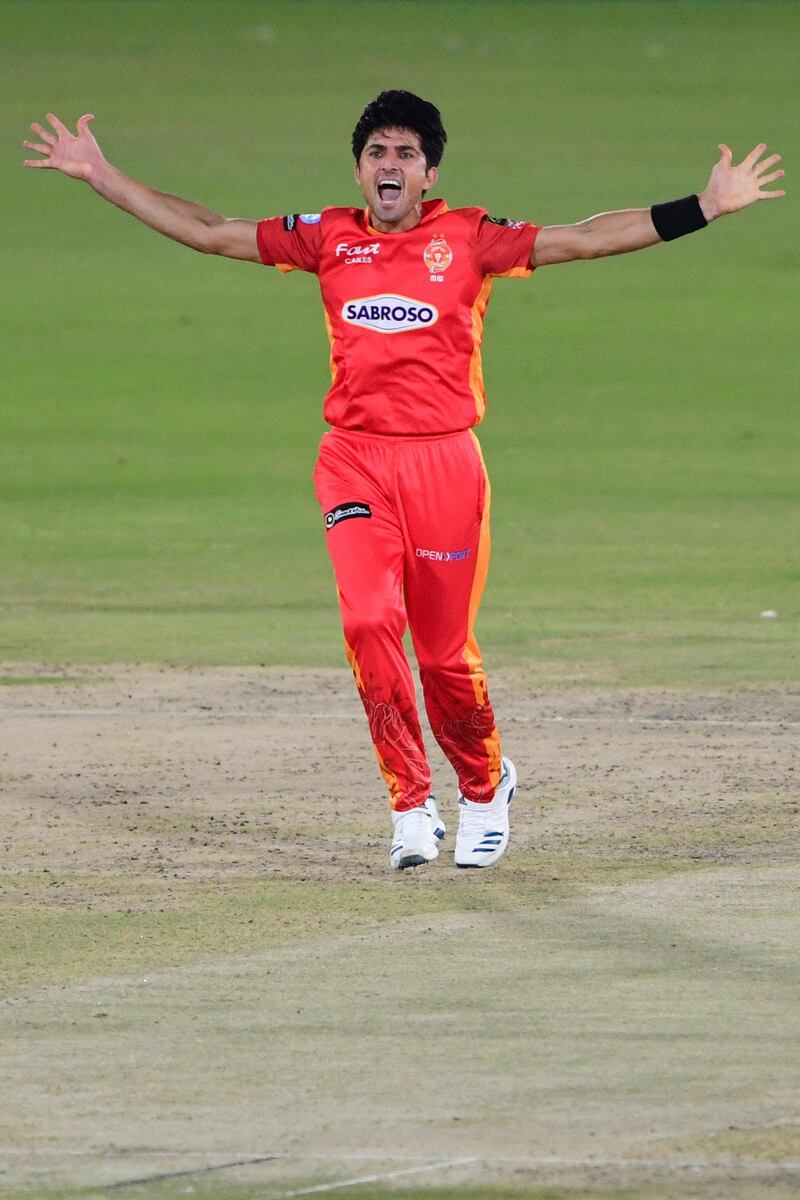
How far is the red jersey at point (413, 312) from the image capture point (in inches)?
315

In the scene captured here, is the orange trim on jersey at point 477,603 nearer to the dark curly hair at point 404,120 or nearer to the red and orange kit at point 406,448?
the red and orange kit at point 406,448

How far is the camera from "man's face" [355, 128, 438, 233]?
8070mm

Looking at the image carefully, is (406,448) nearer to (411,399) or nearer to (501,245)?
(411,399)

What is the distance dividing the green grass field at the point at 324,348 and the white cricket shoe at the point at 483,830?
3632mm

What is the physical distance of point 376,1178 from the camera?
5.46 meters

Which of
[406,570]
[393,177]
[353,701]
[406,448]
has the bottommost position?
[353,701]

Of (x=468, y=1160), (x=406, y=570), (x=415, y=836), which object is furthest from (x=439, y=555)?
(x=468, y=1160)

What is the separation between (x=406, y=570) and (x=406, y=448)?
393mm

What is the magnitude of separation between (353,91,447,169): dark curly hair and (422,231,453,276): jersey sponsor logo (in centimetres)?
28

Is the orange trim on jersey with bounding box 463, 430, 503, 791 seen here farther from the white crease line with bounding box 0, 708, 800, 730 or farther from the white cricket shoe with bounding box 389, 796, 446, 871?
the white crease line with bounding box 0, 708, 800, 730

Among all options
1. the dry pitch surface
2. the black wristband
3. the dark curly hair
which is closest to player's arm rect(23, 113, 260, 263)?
the dark curly hair

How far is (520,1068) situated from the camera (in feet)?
20.1

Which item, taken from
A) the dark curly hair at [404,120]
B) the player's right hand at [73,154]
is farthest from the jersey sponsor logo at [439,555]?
the player's right hand at [73,154]

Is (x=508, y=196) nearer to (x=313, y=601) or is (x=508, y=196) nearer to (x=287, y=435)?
(x=287, y=435)
